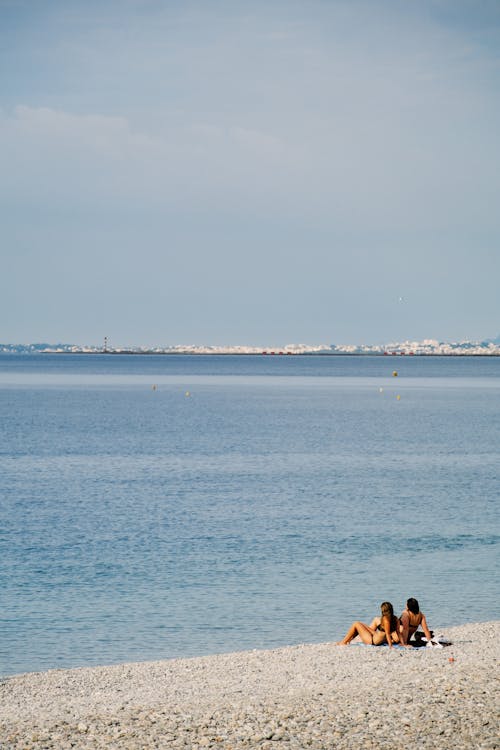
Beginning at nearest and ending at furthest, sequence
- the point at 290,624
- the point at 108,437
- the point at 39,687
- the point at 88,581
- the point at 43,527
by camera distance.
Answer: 1. the point at 39,687
2. the point at 290,624
3. the point at 88,581
4. the point at 43,527
5. the point at 108,437

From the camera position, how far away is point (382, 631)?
20.5 metres

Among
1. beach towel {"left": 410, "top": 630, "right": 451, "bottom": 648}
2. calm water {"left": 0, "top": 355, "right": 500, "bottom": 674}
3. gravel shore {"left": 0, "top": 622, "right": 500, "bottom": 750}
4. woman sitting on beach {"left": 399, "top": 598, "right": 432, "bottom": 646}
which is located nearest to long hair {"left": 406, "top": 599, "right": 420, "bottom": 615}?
woman sitting on beach {"left": 399, "top": 598, "right": 432, "bottom": 646}

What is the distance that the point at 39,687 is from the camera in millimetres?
18047

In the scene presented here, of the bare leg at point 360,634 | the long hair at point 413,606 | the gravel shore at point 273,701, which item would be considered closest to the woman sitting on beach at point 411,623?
the long hair at point 413,606

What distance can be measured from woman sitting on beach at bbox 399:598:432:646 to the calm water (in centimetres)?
290

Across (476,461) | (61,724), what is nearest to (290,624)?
(61,724)

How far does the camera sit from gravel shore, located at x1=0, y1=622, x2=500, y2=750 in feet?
46.4

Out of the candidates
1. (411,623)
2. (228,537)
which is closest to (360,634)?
(411,623)

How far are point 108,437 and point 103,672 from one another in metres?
58.2

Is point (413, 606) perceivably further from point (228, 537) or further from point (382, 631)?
point (228, 537)

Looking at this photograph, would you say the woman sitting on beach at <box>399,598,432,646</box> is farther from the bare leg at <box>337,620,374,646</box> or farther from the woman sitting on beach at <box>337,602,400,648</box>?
the bare leg at <box>337,620,374,646</box>

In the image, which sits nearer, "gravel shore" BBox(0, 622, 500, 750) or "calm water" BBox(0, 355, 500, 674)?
"gravel shore" BBox(0, 622, 500, 750)

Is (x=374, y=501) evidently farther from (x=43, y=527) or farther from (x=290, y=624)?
(x=290, y=624)

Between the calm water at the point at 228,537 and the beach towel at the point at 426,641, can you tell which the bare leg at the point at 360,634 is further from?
the calm water at the point at 228,537
